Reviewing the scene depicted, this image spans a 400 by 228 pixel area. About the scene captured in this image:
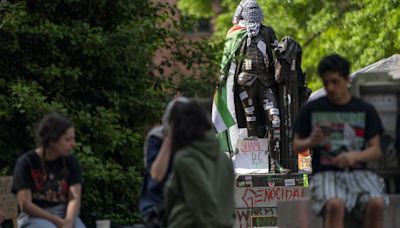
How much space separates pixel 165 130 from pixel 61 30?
6.37 metres

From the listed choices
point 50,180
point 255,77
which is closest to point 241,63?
point 255,77

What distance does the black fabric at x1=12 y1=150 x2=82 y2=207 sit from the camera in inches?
391

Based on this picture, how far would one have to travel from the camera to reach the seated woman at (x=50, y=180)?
32.4 ft

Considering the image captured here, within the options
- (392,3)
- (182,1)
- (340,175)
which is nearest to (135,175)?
(340,175)

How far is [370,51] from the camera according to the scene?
95.3ft

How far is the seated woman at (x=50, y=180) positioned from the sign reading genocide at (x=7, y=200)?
4.10 metres

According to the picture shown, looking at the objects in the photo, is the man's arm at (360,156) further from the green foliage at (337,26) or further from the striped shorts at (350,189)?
the green foliage at (337,26)

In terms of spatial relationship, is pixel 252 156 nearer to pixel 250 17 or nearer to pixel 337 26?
pixel 250 17

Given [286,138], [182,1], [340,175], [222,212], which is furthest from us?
[182,1]

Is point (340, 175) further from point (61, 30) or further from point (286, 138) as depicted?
point (286, 138)

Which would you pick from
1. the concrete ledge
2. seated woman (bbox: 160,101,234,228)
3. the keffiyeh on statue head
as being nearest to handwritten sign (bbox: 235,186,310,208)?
the keffiyeh on statue head

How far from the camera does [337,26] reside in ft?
104

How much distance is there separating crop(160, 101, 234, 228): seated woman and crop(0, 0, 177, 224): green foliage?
602cm

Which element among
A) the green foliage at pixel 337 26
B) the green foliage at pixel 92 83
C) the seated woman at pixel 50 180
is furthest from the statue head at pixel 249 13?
the green foliage at pixel 337 26
